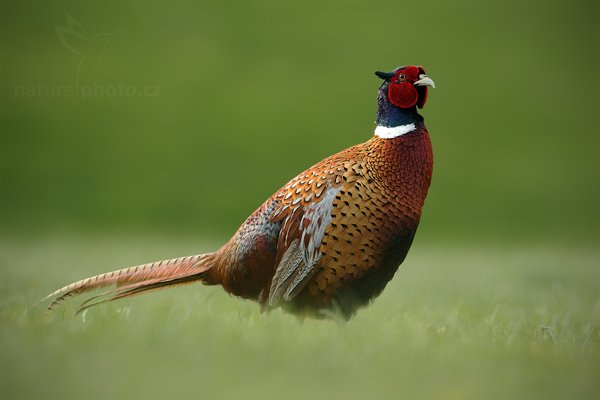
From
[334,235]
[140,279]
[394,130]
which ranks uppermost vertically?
[394,130]

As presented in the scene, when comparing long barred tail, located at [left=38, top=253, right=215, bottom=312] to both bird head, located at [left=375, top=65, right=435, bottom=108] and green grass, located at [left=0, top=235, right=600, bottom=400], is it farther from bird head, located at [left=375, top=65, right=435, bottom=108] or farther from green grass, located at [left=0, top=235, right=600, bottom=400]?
bird head, located at [left=375, top=65, right=435, bottom=108]

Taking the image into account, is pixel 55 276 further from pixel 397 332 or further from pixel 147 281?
pixel 397 332

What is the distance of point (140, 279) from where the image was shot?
374 centimetres

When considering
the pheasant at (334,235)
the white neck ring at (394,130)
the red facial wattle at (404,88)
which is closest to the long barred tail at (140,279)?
the pheasant at (334,235)

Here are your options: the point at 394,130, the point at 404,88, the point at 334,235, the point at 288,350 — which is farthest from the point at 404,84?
the point at 288,350

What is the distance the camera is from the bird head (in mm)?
3656

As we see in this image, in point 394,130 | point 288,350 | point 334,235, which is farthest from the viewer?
point 394,130

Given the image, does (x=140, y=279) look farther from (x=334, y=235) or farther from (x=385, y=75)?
(x=385, y=75)

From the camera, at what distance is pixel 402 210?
349 cm

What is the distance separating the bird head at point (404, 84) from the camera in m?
3.66

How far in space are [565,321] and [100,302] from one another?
A: 98.7 inches

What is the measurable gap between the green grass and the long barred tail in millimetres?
82

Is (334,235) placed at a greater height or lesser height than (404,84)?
lesser

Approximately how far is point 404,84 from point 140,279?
5.45 feet
